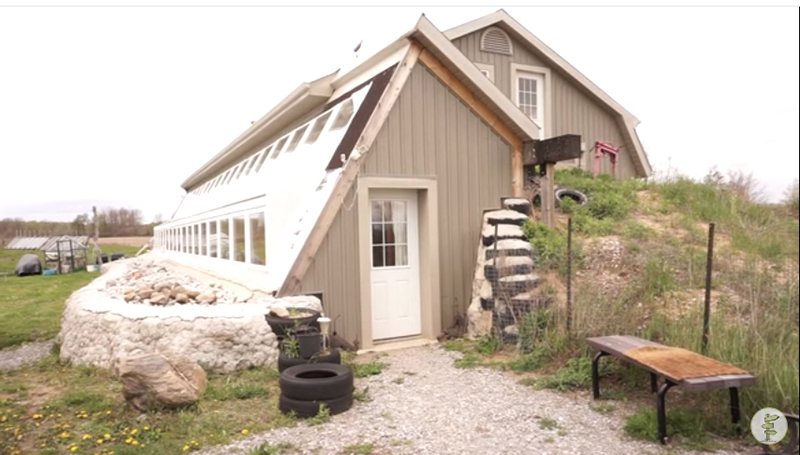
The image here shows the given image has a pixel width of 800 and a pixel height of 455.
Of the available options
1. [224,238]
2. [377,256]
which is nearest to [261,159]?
[224,238]

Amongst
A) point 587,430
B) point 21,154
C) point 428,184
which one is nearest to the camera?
point 587,430

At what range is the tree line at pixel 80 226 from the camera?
4.89 m

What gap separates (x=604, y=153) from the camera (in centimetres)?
1342

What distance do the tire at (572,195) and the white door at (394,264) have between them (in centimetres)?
342

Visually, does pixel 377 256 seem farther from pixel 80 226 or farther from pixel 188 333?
pixel 80 226

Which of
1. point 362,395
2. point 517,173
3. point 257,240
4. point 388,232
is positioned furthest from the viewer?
point 517,173

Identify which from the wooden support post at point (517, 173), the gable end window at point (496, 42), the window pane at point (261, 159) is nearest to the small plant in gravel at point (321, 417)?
the wooden support post at point (517, 173)

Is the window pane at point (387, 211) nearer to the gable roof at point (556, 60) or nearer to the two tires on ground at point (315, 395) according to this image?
the two tires on ground at point (315, 395)

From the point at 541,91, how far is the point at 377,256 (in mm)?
7664

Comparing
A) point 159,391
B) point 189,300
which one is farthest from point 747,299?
point 189,300

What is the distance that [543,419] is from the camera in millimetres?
4535

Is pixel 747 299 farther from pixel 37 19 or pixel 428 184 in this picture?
pixel 37 19

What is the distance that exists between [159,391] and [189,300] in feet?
8.75

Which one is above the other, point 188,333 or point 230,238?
point 230,238
